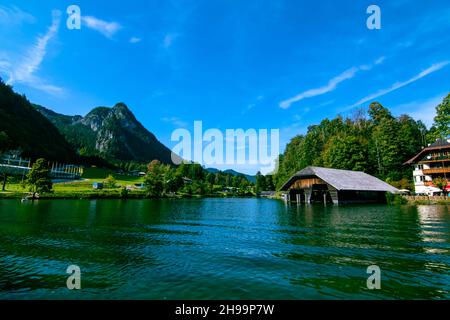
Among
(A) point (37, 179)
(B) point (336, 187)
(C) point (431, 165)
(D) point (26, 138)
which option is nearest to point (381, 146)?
(C) point (431, 165)

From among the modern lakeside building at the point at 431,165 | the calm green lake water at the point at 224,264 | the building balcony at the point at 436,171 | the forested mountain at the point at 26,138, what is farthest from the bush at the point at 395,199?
the forested mountain at the point at 26,138

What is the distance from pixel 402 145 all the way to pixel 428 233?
68.5 meters

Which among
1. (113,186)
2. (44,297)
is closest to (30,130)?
(113,186)

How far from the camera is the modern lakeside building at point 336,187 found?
5590 cm

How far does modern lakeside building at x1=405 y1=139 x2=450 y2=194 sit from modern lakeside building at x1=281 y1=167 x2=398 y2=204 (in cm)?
795

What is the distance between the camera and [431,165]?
6291 cm

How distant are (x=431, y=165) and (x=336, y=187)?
3128 cm

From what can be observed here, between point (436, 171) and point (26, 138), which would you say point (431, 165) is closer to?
point (436, 171)

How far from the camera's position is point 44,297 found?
8555mm

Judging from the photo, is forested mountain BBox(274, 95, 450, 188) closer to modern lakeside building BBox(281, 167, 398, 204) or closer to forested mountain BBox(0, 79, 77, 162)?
modern lakeside building BBox(281, 167, 398, 204)

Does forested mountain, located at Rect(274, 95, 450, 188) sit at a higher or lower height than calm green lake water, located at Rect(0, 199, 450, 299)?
higher

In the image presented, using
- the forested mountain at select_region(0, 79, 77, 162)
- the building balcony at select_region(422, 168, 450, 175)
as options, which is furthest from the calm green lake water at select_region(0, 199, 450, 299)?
the forested mountain at select_region(0, 79, 77, 162)

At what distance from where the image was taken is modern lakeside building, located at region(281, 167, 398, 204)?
55.9 metres
